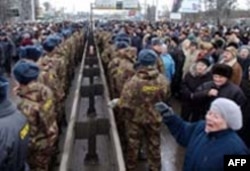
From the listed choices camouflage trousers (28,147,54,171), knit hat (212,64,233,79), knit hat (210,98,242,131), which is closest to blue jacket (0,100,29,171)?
camouflage trousers (28,147,54,171)

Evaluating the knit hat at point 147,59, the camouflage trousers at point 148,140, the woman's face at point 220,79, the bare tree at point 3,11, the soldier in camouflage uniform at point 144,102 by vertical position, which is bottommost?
the bare tree at point 3,11

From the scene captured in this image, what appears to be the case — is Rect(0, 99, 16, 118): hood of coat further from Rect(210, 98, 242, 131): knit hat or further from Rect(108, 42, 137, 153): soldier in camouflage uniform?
Rect(108, 42, 137, 153): soldier in camouflage uniform

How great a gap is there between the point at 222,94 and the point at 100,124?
6.10ft

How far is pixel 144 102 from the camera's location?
26.8ft

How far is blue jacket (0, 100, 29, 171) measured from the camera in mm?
5109

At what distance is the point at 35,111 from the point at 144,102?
1.88 m

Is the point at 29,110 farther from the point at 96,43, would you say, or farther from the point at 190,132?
the point at 96,43

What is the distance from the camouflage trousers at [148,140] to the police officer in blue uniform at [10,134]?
3.11 metres

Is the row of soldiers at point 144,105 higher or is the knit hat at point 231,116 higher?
the knit hat at point 231,116

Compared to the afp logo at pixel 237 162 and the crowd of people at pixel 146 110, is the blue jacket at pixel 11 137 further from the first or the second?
the afp logo at pixel 237 162

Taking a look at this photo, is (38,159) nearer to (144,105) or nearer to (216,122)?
(144,105)

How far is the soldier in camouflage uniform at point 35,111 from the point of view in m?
6.85

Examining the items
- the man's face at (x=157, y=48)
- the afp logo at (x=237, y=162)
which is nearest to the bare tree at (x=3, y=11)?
the man's face at (x=157, y=48)

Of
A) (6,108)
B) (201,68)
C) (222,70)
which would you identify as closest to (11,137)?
(6,108)
